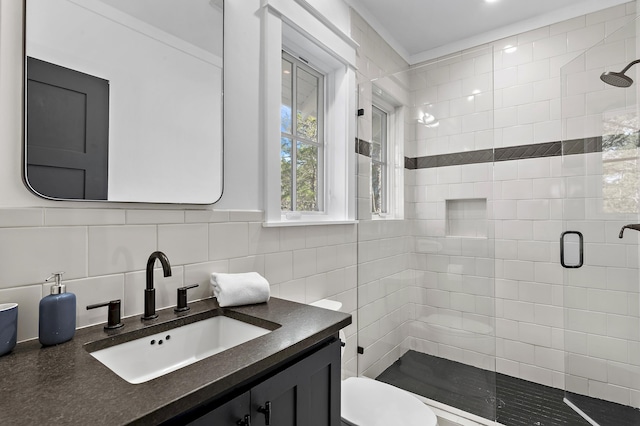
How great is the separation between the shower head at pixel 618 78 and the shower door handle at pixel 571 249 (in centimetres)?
86

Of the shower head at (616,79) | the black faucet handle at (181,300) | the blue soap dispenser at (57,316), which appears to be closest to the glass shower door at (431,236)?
the shower head at (616,79)

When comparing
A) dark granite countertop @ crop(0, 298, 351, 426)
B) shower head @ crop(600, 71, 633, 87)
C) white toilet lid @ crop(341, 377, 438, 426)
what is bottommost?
white toilet lid @ crop(341, 377, 438, 426)

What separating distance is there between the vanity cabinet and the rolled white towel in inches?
13.1

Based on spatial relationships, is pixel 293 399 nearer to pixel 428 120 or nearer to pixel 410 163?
pixel 410 163

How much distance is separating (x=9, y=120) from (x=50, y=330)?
1.73 ft

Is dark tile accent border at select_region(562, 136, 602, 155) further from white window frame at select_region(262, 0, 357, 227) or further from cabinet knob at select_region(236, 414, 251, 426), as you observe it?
cabinet knob at select_region(236, 414, 251, 426)

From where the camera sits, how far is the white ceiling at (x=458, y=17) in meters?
2.25

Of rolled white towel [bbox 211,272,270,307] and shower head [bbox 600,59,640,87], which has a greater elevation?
shower head [bbox 600,59,640,87]

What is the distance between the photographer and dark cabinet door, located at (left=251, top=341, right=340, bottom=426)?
2.49 feet

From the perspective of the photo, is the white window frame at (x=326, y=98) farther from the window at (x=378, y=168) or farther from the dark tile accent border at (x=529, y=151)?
the dark tile accent border at (x=529, y=151)

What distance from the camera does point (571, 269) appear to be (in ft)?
6.84

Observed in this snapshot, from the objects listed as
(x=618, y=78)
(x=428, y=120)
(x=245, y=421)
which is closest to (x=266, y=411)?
(x=245, y=421)

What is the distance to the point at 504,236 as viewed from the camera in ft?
8.32

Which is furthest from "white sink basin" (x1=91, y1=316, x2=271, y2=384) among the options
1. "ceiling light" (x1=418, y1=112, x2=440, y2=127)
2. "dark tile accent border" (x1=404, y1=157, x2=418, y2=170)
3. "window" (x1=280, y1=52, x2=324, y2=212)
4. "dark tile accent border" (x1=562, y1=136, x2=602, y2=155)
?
"dark tile accent border" (x1=562, y1=136, x2=602, y2=155)
